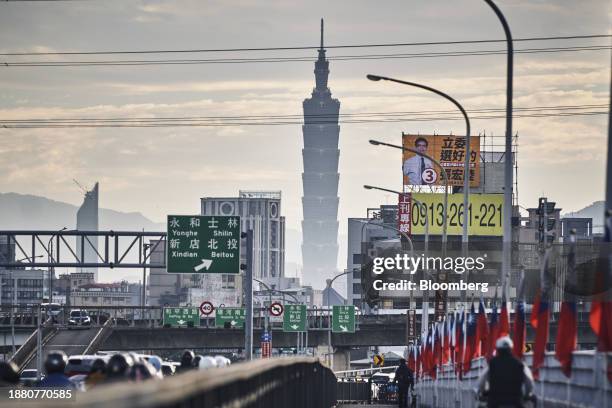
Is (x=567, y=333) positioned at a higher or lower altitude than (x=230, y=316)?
higher

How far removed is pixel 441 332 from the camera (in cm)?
5253

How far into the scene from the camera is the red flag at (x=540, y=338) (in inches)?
1033

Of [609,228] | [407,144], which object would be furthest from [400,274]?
[609,228]

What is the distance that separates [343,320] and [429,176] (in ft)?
64.2

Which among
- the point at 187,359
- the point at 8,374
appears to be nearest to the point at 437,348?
the point at 187,359

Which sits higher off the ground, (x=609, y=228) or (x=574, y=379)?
(x=609, y=228)

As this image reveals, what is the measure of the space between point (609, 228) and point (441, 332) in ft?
100

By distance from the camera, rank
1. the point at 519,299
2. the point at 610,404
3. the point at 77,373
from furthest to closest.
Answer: the point at 77,373 → the point at 519,299 → the point at 610,404

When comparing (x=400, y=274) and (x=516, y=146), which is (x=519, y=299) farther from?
(x=516, y=146)

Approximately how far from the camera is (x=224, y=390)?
1878 cm

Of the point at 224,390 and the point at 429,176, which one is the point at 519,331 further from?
the point at 429,176

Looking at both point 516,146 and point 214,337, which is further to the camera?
point 516,146

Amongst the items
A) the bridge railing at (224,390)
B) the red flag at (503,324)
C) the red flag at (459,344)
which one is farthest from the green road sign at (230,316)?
the red flag at (503,324)

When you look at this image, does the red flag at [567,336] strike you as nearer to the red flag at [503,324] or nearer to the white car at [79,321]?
the red flag at [503,324]
